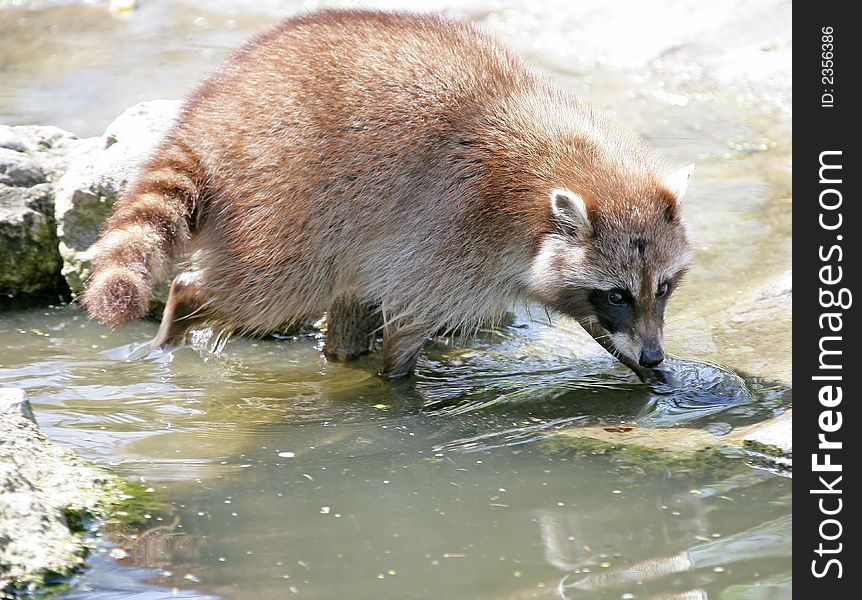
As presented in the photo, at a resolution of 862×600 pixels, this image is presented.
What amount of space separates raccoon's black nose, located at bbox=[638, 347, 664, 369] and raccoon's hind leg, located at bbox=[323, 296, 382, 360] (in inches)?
52.4

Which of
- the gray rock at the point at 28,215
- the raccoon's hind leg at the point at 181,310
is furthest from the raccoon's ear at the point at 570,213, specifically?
the gray rock at the point at 28,215

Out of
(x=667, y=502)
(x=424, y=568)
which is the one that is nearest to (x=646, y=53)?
(x=667, y=502)

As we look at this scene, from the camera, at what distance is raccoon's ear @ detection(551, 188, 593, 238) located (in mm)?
4762

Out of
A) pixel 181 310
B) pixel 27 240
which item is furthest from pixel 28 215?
pixel 181 310

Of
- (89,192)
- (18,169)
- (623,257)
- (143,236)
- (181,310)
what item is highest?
(18,169)

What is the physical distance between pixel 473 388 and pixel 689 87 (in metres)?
4.90

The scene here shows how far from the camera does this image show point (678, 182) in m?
5.05

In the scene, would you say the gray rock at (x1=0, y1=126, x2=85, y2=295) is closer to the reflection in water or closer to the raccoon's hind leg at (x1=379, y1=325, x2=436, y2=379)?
the reflection in water

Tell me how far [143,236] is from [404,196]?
1158 mm

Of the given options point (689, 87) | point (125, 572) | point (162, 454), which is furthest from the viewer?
point (689, 87)

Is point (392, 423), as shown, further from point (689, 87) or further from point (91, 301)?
point (689, 87)

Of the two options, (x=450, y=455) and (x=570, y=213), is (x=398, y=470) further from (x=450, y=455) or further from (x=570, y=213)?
(x=570, y=213)

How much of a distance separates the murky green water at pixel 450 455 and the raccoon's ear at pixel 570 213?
2.46 feet

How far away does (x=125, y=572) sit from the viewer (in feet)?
11.0
